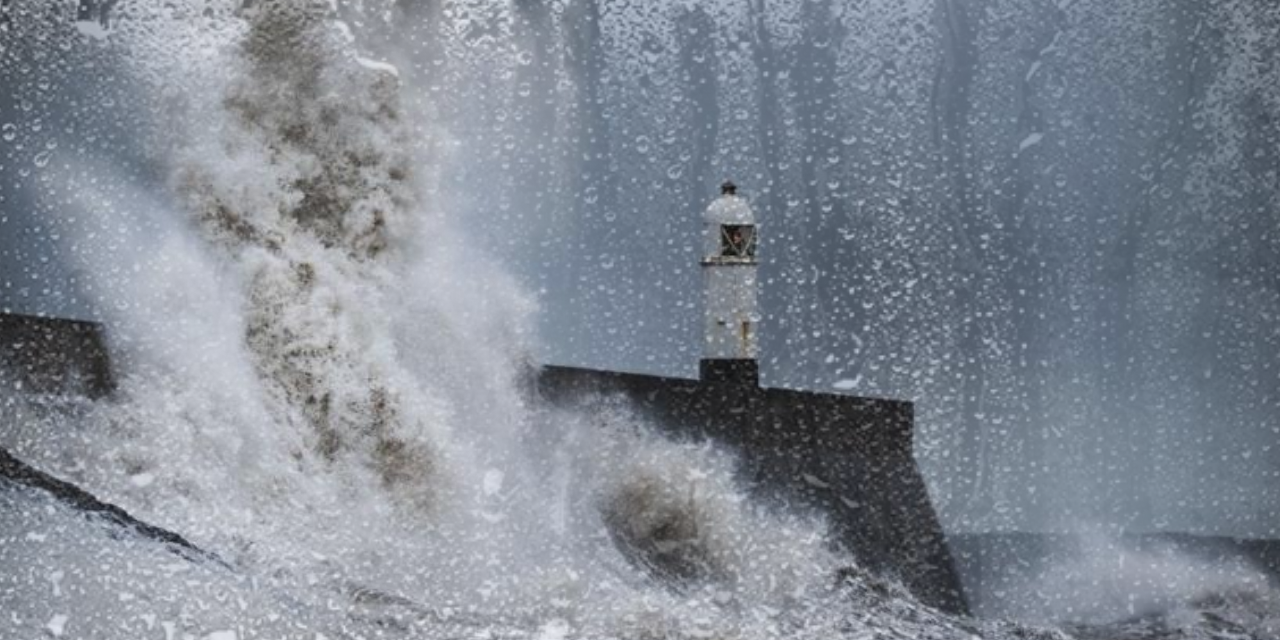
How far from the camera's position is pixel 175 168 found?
1276 centimetres

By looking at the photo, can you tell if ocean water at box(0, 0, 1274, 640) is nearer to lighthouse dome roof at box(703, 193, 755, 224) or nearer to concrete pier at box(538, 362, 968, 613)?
concrete pier at box(538, 362, 968, 613)

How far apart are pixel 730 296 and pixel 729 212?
0.42 metres

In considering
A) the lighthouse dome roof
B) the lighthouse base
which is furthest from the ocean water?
the lighthouse dome roof

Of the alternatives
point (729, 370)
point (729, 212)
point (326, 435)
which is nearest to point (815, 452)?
point (729, 370)

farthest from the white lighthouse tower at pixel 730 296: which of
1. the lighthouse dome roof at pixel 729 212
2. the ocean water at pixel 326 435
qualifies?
the ocean water at pixel 326 435

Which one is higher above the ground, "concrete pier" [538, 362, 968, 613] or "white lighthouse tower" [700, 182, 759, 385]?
"white lighthouse tower" [700, 182, 759, 385]

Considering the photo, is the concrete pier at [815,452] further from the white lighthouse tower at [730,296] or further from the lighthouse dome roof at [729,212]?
the lighthouse dome roof at [729,212]

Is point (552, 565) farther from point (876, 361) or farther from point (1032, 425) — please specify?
point (1032, 425)

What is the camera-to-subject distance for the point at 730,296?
1201 cm

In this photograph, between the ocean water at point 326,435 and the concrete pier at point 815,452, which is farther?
the concrete pier at point 815,452

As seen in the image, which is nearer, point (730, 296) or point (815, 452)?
point (730, 296)

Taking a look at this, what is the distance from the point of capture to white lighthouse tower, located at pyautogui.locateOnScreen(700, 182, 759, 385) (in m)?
12.0

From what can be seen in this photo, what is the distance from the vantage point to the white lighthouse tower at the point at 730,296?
12.0 meters

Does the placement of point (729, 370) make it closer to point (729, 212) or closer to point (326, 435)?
point (729, 212)
